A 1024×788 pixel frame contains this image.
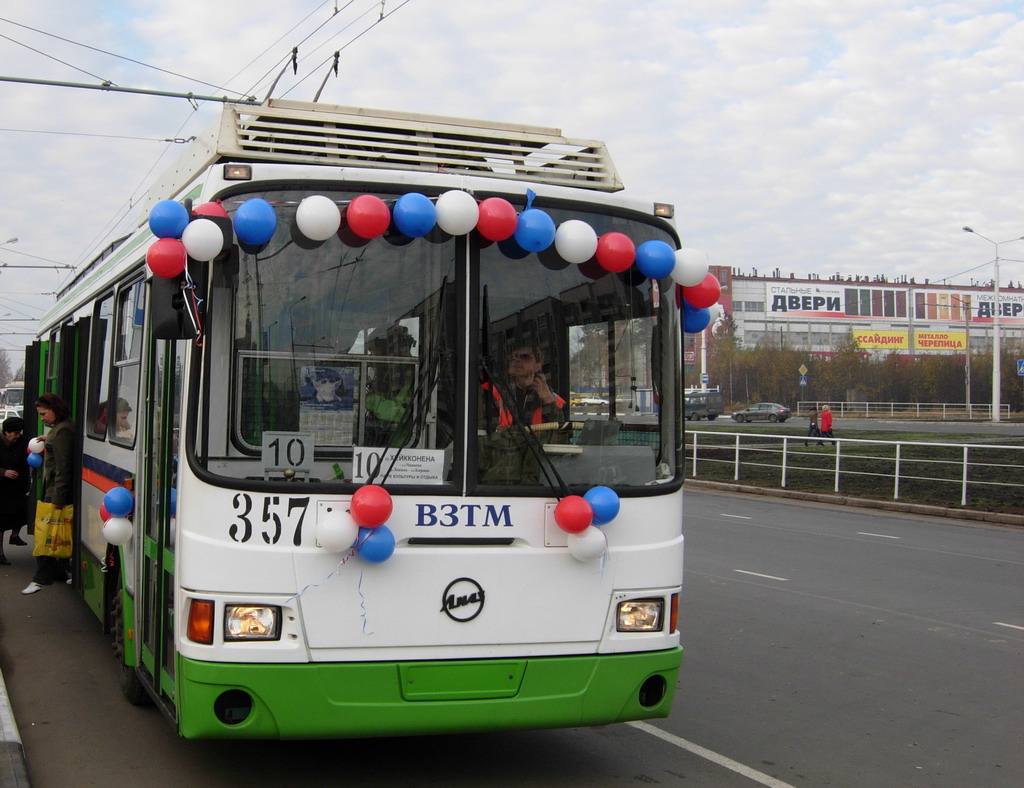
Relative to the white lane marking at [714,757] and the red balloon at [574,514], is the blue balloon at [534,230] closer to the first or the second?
the red balloon at [574,514]

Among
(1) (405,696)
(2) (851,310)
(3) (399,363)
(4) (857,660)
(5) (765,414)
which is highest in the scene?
(2) (851,310)

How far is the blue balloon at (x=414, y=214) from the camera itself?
4637 mm

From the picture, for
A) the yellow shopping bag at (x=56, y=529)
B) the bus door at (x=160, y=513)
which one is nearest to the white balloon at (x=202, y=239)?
the bus door at (x=160, y=513)

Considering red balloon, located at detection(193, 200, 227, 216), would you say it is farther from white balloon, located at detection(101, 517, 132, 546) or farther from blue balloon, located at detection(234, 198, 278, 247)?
white balloon, located at detection(101, 517, 132, 546)

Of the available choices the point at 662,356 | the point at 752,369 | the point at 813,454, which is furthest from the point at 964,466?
the point at 752,369

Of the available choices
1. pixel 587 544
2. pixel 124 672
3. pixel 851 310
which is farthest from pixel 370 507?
pixel 851 310

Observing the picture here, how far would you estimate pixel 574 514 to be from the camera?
466 centimetres

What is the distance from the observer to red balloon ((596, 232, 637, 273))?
4969mm

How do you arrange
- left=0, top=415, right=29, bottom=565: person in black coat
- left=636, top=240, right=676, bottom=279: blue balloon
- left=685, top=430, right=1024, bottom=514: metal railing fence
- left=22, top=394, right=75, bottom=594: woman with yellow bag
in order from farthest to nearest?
left=685, top=430, right=1024, bottom=514: metal railing fence → left=0, top=415, right=29, bottom=565: person in black coat → left=22, top=394, right=75, bottom=594: woman with yellow bag → left=636, top=240, right=676, bottom=279: blue balloon

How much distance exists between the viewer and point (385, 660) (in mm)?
4555

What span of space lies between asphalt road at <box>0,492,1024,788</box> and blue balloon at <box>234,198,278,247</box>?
247cm

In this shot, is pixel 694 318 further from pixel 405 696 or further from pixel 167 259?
pixel 167 259

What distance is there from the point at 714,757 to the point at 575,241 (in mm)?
2732

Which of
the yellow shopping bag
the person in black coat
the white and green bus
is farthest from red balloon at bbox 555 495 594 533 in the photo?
the person in black coat
